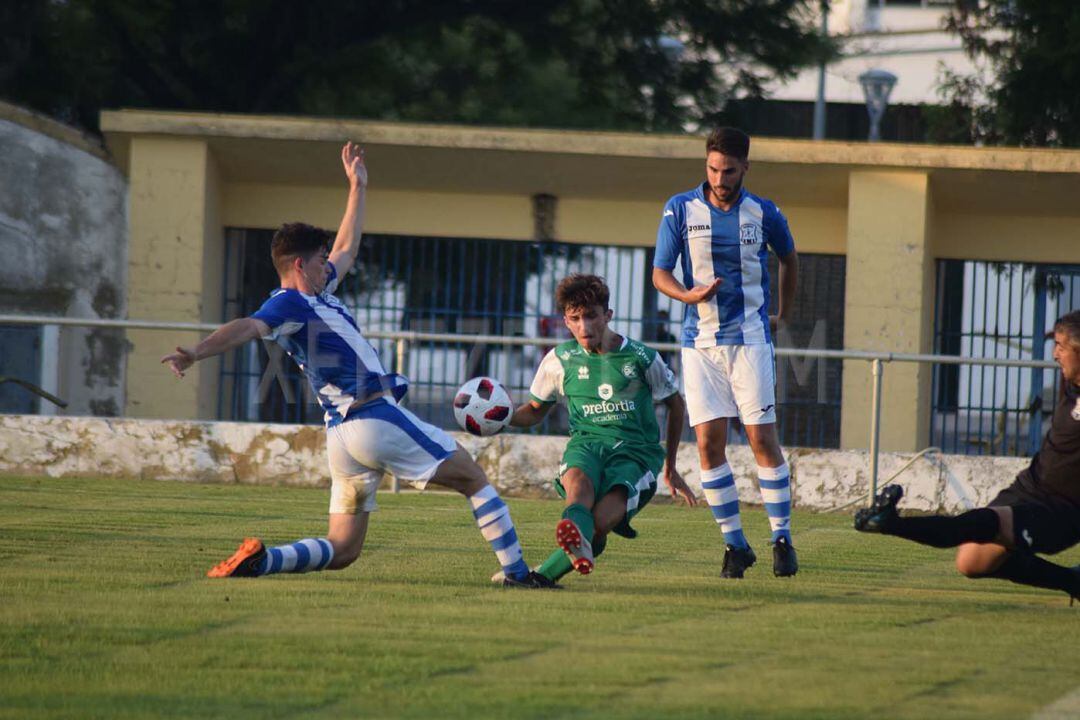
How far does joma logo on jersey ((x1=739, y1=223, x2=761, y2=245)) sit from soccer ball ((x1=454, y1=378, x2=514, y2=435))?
1.40 m

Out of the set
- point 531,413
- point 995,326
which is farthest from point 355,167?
point 995,326

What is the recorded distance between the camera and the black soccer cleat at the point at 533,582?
6.76 meters

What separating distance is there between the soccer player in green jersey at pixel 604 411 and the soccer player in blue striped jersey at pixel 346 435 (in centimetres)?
47

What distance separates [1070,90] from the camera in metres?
21.8

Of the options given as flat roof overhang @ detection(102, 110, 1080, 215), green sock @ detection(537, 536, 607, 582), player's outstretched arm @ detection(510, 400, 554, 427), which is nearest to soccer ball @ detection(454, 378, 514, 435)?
player's outstretched arm @ detection(510, 400, 554, 427)

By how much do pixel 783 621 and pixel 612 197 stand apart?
456 inches

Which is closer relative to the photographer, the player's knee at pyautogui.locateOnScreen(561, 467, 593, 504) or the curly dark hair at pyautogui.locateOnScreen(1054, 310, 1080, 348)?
the curly dark hair at pyautogui.locateOnScreen(1054, 310, 1080, 348)

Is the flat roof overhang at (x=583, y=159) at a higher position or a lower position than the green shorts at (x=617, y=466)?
higher

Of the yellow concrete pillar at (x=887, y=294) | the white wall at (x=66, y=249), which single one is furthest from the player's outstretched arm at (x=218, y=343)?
the yellow concrete pillar at (x=887, y=294)

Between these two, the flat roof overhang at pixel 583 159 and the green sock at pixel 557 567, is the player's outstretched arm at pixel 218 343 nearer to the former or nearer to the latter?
the green sock at pixel 557 567

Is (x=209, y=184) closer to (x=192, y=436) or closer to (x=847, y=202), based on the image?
(x=192, y=436)

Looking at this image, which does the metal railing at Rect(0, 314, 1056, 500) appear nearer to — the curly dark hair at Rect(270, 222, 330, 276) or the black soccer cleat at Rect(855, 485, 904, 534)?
the curly dark hair at Rect(270, 222, 330, 276)

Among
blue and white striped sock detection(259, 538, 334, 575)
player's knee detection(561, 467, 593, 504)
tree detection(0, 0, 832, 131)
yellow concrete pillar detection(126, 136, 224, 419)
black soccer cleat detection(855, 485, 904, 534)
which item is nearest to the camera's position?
black soccer cleat detection(855, 485, 904, 534)

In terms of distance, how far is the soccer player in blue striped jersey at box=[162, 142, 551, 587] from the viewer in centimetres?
664
